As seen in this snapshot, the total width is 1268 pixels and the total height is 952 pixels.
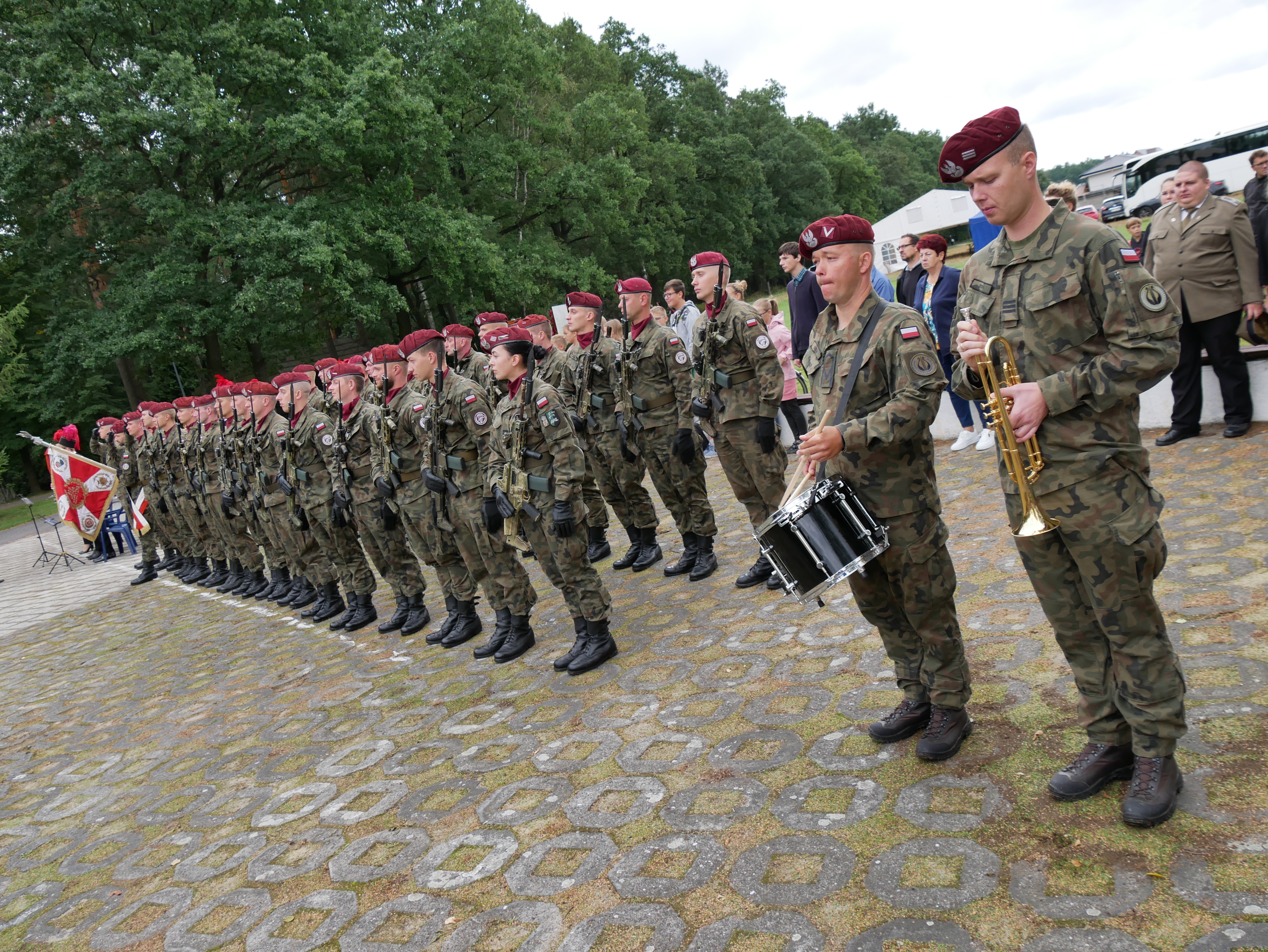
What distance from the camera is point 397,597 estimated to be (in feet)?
27.1

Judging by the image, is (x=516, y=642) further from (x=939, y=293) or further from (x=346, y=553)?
(x=939, y=293)

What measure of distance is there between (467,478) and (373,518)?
183cm

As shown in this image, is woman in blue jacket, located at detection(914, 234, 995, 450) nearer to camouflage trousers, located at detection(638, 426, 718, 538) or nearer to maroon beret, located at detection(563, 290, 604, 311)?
camouflage trousers, located at detection(638, 426, 718, 538)

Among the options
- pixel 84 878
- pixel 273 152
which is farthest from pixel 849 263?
pixel 273 152

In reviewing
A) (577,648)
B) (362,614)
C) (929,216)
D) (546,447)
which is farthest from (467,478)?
(929,216)

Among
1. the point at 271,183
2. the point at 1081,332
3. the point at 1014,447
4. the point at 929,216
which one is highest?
the point at 271,183

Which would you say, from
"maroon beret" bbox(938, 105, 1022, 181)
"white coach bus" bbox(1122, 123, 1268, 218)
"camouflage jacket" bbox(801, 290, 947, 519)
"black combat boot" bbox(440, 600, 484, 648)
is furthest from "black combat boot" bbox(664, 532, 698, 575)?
"white coach bus" bbox(1122, 123, 1268, 218)

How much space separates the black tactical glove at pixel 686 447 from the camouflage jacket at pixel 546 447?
1376 millimetres

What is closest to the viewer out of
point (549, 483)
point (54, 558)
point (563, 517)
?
point (563, 517)

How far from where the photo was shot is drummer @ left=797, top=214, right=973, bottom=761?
3508 millimetres

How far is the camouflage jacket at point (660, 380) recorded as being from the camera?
7.20 metres

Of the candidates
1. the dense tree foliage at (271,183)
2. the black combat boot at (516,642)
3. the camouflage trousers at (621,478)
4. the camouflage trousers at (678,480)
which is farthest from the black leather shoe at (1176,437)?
the dense tree foliage at (271,183)

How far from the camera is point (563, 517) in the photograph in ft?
19.2

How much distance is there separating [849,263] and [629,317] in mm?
4068
